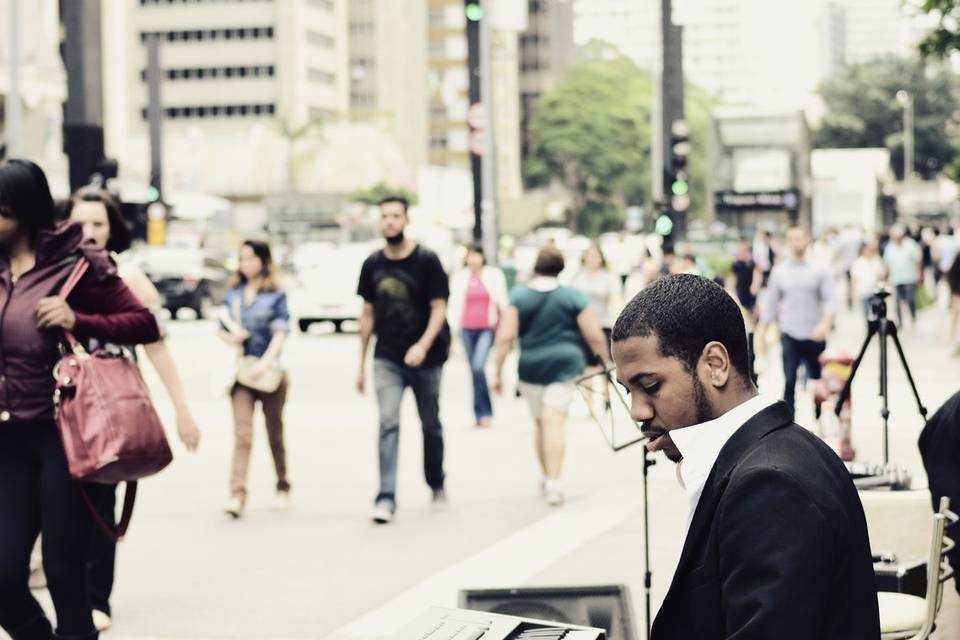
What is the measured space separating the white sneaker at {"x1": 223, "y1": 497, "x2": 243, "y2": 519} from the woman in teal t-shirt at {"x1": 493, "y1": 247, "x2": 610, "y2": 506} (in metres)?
1.90

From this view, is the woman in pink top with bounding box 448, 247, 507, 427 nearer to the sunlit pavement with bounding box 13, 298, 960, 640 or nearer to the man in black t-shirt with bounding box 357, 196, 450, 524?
the sunlit pavement with bounding box 13, 298, 960, 640

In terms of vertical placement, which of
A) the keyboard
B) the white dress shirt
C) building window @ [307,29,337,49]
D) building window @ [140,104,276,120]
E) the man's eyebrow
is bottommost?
the keyboard

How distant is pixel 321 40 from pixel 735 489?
135 meters

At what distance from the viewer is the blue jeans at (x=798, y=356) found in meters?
13.2

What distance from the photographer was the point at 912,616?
14.5 ft

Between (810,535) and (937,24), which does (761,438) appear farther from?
(937,24)

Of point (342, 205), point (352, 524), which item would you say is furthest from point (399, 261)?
point (342, 205)

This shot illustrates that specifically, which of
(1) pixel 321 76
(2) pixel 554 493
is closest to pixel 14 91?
(2) pixel 554 493

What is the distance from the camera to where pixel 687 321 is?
2572 millimetres

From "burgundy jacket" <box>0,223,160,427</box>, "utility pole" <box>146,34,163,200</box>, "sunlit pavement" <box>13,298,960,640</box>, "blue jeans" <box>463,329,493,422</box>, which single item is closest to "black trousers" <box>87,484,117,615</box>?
"sunlit pavement" <box>13,298,960,640</box>

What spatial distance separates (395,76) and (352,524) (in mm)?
132003

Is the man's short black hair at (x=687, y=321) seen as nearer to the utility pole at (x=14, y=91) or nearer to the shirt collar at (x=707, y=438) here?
the shirt collar at (x=707, y=438)

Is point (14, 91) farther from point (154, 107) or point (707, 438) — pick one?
point (707, 438)

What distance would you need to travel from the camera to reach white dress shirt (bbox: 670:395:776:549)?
259 cm
